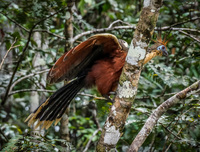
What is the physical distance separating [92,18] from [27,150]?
3821 mm

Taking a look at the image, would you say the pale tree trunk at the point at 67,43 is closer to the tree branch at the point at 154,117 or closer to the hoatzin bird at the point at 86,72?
the hoatzin bird at the point at 86,72

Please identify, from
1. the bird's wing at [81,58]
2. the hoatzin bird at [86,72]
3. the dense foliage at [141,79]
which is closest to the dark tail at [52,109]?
the hoatzin bird at [86,72]

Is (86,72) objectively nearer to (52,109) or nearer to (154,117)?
(52,109)

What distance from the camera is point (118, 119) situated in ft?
6.18

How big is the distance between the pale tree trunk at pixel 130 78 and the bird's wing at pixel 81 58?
70cm

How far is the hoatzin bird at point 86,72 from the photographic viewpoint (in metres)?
2.85

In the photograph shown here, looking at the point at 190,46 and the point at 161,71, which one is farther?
the point at 190,46

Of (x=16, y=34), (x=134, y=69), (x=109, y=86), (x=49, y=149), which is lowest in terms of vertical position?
(x=49, y=149)

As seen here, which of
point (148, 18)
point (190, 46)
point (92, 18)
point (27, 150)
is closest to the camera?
point (148, 18)

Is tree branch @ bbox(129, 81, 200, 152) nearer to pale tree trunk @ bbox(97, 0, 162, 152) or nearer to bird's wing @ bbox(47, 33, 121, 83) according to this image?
pale tree trunk @ bbox(97, 0, 162, 152)

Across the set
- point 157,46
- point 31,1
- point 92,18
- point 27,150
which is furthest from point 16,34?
point 92,18

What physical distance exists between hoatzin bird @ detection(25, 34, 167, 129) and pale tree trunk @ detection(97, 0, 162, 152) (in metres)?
0.83

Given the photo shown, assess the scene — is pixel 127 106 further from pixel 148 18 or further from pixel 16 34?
pixel 16 34

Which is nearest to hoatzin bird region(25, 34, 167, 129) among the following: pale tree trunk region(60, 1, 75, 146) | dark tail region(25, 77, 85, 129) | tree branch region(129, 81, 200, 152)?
dark tail region(25, 77, 85, 129)
